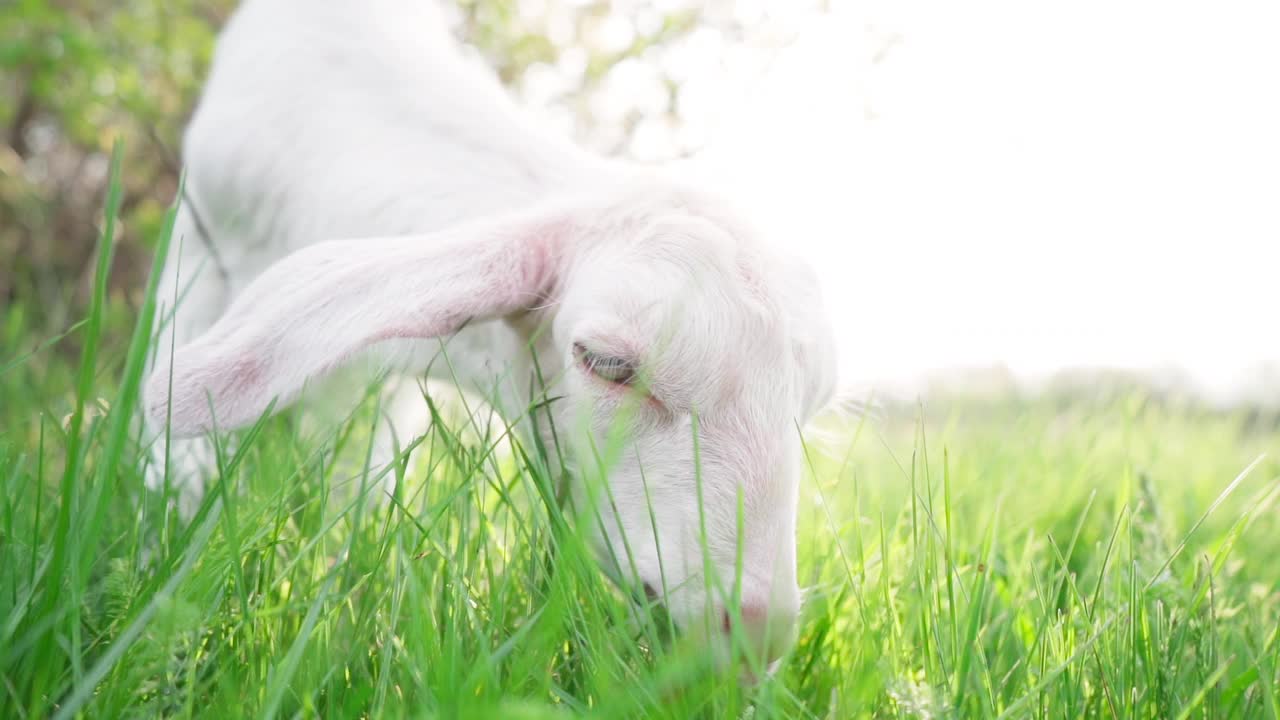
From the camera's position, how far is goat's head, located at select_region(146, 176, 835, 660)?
1.43 meters

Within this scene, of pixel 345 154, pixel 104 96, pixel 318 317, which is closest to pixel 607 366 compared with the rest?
pixel 318 317

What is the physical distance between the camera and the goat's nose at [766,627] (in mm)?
1289

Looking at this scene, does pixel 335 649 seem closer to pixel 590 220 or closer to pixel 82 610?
pixel 82 610

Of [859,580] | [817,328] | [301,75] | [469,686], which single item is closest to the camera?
[469,686]

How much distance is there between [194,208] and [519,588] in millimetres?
1900

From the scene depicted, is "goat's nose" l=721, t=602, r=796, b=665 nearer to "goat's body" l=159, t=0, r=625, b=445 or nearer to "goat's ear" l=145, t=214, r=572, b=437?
"goat's ear" l=145, t=214, r=572, b=437

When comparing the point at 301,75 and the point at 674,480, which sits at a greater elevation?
the point at 301,75

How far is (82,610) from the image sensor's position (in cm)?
117

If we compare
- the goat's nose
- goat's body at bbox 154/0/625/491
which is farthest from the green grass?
goat's body at bbox 154/0/625/491

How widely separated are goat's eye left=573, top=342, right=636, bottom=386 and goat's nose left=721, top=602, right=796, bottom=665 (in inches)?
16.8

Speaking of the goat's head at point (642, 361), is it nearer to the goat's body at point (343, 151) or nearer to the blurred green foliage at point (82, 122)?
the goat's body at point (343, 151)

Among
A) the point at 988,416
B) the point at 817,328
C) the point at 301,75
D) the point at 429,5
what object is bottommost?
the point at 988,416

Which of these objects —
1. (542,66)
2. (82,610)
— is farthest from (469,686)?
(542,66)

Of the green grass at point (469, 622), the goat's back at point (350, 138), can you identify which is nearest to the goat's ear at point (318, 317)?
the green grass at point (469, 622)
